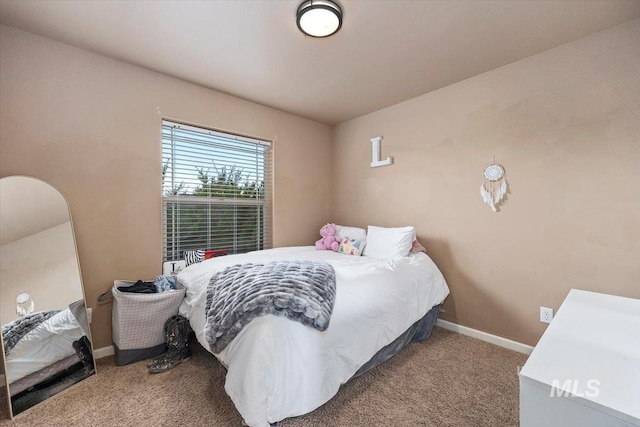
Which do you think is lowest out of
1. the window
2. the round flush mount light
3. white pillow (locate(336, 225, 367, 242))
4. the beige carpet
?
the beige carpet

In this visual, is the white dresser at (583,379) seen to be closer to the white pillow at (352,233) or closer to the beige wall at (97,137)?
the white pillow at (352,233)

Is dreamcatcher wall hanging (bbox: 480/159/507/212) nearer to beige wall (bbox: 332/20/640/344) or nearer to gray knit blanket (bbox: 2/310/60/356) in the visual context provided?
beige wall (bbox: 332/20/640/344)

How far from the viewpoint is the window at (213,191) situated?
8.43 ft

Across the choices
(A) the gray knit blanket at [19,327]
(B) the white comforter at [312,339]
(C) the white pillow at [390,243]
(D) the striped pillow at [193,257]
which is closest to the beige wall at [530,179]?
(C) the white pillow at [390,243]

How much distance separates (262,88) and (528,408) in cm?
288

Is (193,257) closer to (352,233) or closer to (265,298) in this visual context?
(265,298)

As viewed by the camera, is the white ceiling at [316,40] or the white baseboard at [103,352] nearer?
the white ceiling at [316,40]

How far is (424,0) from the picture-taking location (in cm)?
161

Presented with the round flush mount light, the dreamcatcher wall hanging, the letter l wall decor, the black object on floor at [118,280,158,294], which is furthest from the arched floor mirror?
the dreamcatcher wall hanging

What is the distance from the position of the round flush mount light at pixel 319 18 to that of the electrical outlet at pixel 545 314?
258 cm

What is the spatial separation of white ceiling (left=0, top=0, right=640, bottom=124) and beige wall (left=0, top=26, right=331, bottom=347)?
152 millimetres

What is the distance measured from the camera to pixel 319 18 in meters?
1.67

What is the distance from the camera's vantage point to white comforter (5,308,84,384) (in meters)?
1.66

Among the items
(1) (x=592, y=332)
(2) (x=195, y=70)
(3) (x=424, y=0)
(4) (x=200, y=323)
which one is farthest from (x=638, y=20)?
(4) (x=200, y=323)
